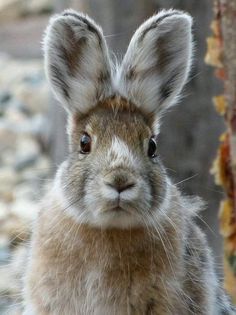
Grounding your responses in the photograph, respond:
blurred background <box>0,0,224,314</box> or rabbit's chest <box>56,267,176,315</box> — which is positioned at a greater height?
blurred background <box>0,0,224,314</box>

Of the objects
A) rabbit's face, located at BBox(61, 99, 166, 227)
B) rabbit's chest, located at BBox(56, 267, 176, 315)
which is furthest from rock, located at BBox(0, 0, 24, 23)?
rabbit's chest, located at BBox(56, 267, 176, 315)

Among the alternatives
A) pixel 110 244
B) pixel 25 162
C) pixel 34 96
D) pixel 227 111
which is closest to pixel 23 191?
pixel 25 162

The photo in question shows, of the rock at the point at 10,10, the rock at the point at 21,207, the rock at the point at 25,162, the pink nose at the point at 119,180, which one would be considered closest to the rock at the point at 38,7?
A: the rock at the point at 10,10

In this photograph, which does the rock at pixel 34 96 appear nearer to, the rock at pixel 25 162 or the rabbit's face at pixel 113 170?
the rock at pixel 25 162

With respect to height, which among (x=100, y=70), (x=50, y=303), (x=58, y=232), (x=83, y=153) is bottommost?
(x=50, y=303)

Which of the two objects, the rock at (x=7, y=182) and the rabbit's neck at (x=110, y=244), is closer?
the rabbit's neck at (x=110, y=244)

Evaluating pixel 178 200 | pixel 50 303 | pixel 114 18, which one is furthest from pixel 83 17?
pixel 114 18

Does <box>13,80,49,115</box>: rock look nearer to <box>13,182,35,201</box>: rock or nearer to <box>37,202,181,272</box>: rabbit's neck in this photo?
<box>13,182,35,201</box>: rock

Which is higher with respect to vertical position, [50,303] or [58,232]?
[58,232]

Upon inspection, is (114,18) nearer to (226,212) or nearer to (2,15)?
(226,212)
